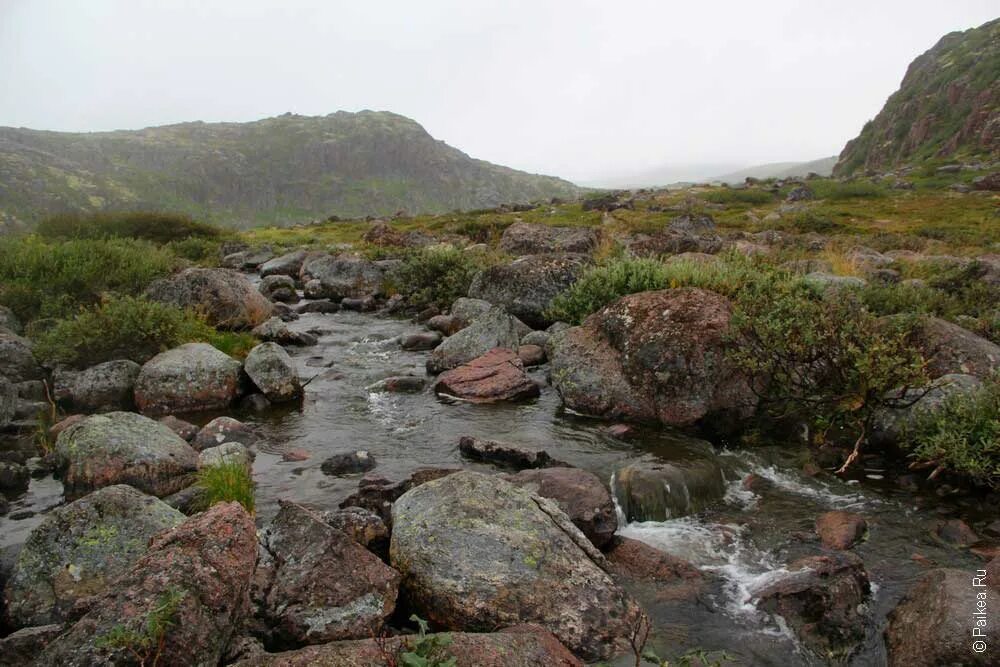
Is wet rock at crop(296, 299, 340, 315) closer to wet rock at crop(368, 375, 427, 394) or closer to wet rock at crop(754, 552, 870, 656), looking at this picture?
wet rock at crop(368, 375, 427, 394)

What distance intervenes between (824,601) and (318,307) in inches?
839

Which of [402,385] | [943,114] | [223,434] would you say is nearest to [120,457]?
[223,434]

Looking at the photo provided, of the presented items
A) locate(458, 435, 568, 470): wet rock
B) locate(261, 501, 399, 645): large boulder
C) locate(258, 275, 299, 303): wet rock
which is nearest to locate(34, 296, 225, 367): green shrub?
locate(458, 435, 568, 470): wet rock

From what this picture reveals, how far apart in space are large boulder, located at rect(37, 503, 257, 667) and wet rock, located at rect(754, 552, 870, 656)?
17.2 ft

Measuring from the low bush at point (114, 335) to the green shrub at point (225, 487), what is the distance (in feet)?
23.0

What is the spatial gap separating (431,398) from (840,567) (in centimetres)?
884

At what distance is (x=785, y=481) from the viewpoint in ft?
31.0

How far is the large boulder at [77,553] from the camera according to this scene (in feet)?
18.5

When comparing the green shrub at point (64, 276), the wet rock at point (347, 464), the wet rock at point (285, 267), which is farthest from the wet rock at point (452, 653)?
the wet rock at point (285, 267)

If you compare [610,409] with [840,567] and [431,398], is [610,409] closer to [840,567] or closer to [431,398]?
[431,398]

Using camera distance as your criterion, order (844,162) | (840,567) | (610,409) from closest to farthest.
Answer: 1. (840,567)
2. (610,409)
3. (844,162)

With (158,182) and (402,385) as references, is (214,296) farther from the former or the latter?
(158,182)

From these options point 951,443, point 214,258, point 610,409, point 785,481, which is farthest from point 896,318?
point 214,258

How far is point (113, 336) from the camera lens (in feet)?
44.0
